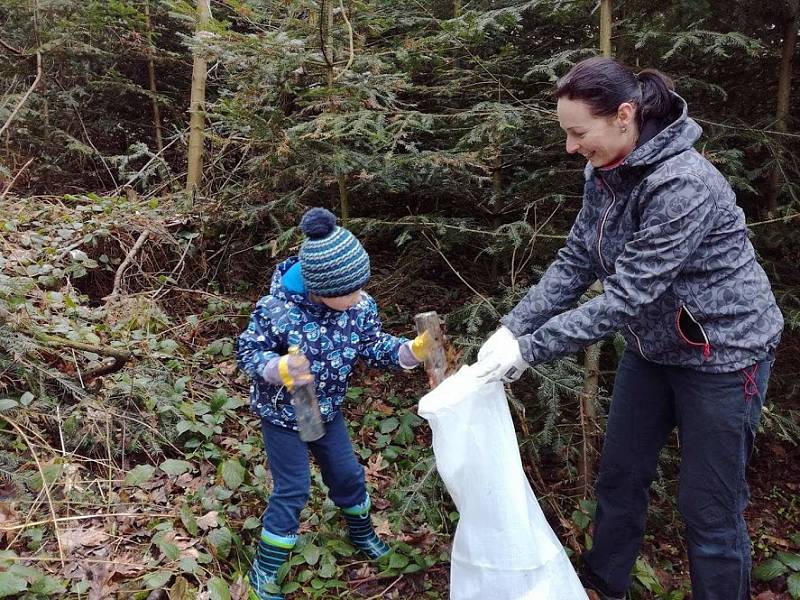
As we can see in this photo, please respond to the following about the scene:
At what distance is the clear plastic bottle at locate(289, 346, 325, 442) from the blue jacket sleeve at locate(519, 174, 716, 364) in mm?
905

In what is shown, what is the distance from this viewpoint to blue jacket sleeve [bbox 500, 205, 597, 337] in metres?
2.29

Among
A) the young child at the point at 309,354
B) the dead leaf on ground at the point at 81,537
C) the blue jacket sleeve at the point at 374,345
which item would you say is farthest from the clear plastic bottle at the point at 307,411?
the dead leaf on ground at the point at 81,537

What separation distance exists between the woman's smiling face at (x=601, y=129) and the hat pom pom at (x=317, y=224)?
908mm

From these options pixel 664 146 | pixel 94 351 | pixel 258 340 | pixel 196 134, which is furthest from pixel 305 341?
pixel 196 134

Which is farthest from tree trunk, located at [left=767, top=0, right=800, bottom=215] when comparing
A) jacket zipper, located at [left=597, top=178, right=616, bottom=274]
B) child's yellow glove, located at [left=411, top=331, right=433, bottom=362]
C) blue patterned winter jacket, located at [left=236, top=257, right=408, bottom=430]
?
blue patterned winter jacket, located at [left=236, top=257, right=408, bottom=430]

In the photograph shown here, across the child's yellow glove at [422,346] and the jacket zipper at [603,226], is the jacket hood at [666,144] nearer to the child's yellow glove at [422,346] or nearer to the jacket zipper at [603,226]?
the jacket zipper at [603,226]

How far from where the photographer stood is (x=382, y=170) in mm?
3777

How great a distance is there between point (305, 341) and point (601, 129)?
137 cm

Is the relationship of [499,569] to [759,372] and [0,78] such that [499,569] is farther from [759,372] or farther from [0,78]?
[0,78]

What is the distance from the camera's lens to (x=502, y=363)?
2.00m

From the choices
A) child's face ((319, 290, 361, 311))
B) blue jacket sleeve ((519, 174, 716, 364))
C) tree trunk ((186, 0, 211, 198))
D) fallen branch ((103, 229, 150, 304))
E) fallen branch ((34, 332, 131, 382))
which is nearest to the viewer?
blue jacket sleeve ((519, 174, 716, 364))

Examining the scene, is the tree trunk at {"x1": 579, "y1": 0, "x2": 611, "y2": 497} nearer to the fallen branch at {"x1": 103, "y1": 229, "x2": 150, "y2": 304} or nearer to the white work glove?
the white work glove

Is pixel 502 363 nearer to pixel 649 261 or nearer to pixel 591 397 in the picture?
pixel 649 261

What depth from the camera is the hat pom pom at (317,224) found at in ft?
6.90
